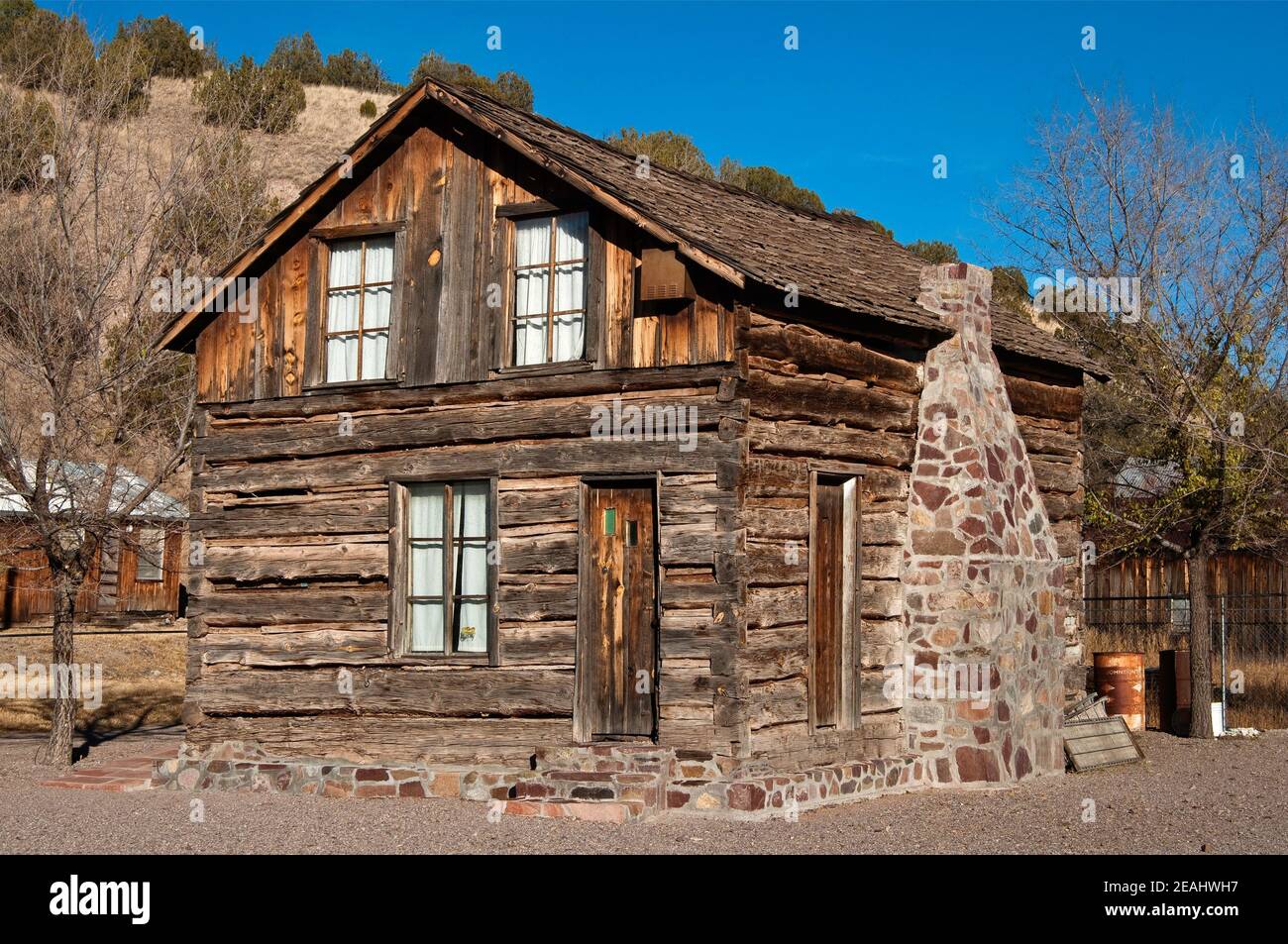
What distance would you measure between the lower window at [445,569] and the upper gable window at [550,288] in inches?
55.1

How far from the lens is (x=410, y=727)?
545 inches

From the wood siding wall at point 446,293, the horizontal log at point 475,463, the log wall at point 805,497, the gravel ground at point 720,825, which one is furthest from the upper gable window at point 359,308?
the gravel ground at point 720,825

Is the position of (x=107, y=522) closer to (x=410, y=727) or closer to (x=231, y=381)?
(x=231, y=381)

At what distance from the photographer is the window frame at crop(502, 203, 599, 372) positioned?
13336mm

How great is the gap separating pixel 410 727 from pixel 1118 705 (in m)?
9.33

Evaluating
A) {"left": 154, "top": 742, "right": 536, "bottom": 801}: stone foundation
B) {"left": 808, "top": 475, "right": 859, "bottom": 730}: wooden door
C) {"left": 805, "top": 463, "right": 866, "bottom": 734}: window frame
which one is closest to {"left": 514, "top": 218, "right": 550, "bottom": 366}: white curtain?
{"left": 805, "top": 463, "right": 866, "bottom": 734}: window frame

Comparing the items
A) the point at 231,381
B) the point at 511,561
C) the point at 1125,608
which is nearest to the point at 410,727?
the point at 511,561

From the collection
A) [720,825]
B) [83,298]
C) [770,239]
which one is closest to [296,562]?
[83,298]

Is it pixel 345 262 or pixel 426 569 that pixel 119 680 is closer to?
pixel 345 262

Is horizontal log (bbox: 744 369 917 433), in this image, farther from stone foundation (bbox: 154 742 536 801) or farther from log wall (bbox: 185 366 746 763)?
stone foundation (bbox: 154 742 536 801)

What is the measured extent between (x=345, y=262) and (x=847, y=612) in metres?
6.06

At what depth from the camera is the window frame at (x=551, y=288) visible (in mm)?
13336

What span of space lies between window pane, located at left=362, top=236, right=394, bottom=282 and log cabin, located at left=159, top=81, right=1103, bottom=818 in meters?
0.03
